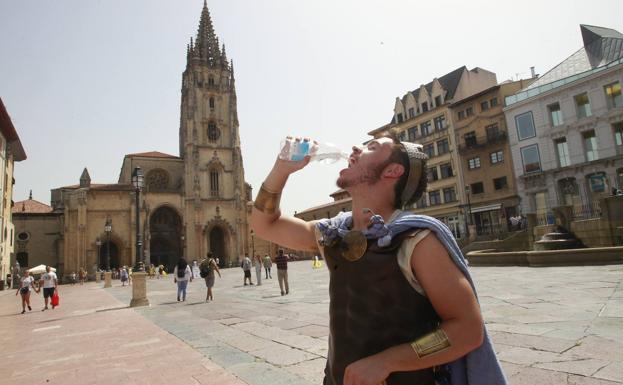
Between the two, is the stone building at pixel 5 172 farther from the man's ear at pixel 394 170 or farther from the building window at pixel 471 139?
the building window at pixel 471 139

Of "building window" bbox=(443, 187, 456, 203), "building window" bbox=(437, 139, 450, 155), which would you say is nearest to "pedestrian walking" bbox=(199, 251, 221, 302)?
"building window" bbox=(443, 187, 456, 203)

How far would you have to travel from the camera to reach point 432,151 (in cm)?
4019

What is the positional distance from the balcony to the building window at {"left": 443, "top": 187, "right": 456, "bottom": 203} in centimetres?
391

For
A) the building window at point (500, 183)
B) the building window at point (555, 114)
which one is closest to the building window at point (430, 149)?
the building window at point (500, 183)

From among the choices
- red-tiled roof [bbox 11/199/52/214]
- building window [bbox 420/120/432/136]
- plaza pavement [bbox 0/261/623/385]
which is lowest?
plaza pavement [bbox 0/261/623/385]

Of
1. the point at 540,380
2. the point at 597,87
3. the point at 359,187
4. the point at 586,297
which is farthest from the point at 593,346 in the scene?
the point at 597,87

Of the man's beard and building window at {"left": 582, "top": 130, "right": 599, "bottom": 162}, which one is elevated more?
building window at {"left": 582, "top": 130, "right": 599, "bottom": 162}

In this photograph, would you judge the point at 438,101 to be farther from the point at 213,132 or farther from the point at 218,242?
the point at 218,242

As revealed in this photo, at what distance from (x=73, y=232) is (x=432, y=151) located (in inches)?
1626

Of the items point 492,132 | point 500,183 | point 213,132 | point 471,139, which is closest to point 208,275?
point 500,183

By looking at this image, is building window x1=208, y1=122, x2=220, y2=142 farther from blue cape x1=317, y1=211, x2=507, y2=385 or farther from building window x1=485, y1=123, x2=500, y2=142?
blue cape x1=317, y1=211, x2=507, y2=385

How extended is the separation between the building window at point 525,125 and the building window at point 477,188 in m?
5.46

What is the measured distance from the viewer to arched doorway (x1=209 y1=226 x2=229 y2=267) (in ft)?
170

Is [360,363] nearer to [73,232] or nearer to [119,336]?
[119,336]
